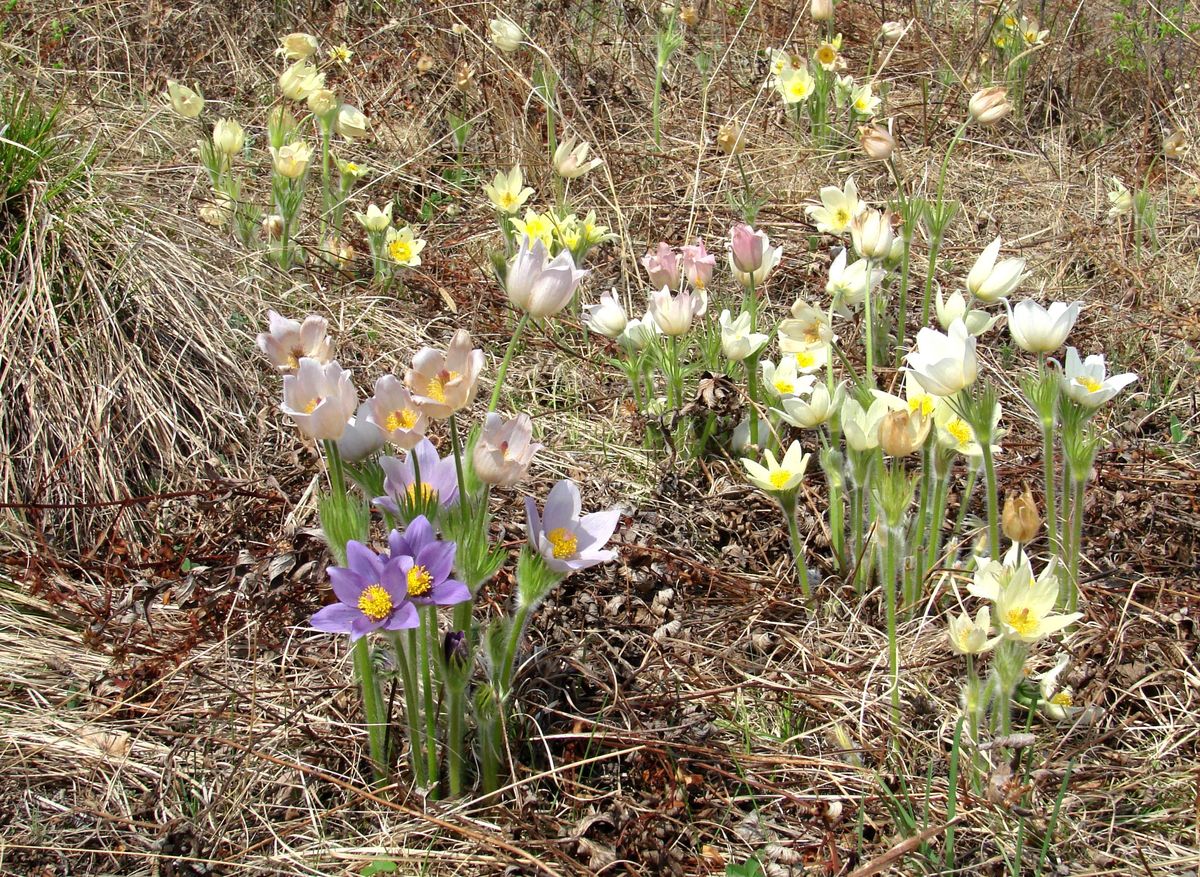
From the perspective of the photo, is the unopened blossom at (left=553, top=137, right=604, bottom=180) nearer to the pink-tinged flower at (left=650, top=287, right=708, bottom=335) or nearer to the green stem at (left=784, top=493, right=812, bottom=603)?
the pink-tinged flower at (left=650, top=287, right=708, bottom=335)

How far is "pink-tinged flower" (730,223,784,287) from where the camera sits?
2.46m

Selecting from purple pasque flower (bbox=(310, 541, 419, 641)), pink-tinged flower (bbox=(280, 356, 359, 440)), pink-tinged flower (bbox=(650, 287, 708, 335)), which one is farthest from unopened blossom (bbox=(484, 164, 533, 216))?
purple pasque flower (bbox=(310, 541, 419, 641))

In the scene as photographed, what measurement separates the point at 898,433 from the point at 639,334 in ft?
3.16

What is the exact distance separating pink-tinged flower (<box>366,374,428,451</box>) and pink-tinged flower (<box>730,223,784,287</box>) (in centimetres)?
124

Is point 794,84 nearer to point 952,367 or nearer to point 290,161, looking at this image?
point 290,161

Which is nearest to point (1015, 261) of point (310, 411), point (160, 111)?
point (310, 411)

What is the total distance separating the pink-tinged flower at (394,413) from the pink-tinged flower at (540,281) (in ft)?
0.77

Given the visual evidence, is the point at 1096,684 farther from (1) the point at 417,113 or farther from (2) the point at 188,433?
(1) the point at 417,113

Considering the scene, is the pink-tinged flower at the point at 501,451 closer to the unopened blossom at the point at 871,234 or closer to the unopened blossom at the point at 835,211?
the unopened blossom at the point at 871,234

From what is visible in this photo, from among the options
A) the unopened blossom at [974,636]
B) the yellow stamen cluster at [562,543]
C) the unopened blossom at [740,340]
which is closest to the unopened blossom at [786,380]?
the unopened blossom at [740,340]

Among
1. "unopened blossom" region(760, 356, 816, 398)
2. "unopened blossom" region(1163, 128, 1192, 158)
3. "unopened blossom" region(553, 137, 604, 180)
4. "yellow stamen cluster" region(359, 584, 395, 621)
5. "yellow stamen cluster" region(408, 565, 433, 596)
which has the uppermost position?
"unopened blossom" region(553, 137, 604, 180)

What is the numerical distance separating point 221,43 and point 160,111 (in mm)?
973

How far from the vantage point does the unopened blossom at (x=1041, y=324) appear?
1861mm

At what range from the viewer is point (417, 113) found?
174 inches
